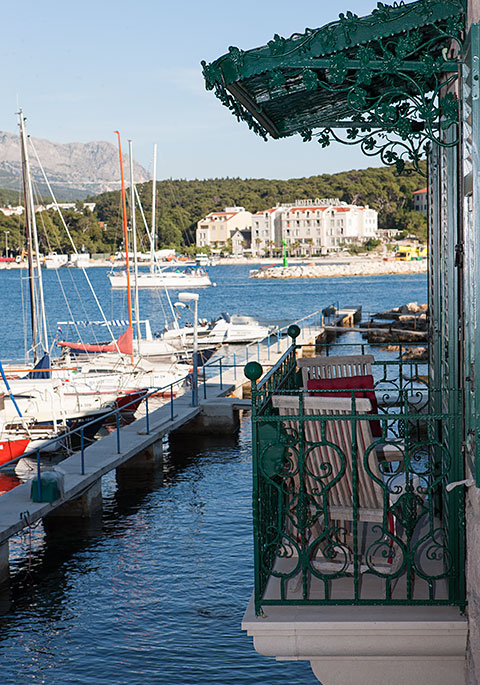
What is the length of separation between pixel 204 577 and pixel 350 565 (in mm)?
6577

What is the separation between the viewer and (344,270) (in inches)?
5994

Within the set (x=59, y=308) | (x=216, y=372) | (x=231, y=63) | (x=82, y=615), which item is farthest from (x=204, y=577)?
(x=59, y=308)

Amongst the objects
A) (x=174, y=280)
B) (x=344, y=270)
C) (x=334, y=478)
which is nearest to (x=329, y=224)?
(x=344, y=270)

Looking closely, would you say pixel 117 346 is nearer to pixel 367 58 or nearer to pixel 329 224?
pixel 367 58

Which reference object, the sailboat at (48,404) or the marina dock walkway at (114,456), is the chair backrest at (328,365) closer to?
the marina dock walkway at (114,456)

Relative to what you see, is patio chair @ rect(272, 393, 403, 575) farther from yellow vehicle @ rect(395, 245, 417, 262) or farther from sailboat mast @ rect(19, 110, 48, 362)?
yellow vehicle @ rect(395, 245, 417, 262)

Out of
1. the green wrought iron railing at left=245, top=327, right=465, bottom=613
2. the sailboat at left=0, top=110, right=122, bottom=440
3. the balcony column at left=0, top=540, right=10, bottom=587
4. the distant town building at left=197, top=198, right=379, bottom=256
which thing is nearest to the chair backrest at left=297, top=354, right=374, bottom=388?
the green wrought iron railing at left=245, top=327, right=465, bottom=613

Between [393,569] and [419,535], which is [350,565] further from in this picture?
[419,535]

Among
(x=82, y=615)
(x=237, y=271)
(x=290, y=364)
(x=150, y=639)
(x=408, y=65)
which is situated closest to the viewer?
(x=408, y=65)

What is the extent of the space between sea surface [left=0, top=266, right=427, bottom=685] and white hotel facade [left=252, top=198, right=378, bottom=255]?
575ft

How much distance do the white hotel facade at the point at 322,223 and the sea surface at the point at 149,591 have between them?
17528 cm

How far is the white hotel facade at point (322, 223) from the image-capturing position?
7451 inches

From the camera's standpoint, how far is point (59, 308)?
330 ft

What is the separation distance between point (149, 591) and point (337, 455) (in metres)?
6.71
